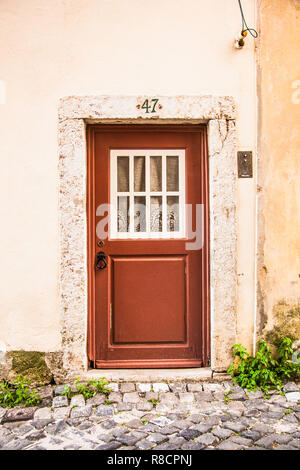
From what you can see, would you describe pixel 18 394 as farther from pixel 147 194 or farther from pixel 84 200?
pixel 147 194

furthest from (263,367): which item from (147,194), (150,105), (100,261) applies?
(150,105)

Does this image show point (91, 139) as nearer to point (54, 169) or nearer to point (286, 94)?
point (54, 169)

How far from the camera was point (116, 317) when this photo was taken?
141 inches

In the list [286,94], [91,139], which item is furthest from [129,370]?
[286,94]

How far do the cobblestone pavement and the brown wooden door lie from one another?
40 centimetres

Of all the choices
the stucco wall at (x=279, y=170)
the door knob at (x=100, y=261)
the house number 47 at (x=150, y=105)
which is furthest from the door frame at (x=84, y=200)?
the stucco wall at (x=279, y=170)

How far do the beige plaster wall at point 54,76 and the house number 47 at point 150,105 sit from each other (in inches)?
3.8

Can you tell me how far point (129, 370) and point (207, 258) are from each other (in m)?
1.30

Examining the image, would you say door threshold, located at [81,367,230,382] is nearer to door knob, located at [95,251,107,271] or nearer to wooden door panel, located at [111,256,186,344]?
wooden door panel, located at [111,256,186,344]

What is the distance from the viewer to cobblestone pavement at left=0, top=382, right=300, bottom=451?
2473 mm

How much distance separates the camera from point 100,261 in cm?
353

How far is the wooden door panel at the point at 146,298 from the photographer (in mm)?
3564

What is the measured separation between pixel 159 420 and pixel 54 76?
304 cm

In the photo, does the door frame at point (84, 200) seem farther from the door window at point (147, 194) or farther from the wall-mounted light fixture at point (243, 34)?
the wall-mounted light fixture at point (243, 34)
